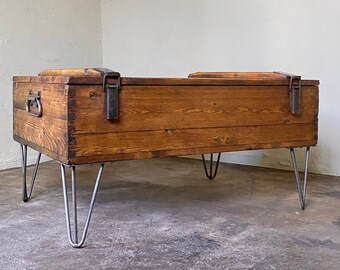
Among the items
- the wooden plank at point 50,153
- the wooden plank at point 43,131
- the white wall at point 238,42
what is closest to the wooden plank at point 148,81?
the wooden plank at point 43,131

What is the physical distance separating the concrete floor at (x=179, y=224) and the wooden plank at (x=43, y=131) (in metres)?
0.39

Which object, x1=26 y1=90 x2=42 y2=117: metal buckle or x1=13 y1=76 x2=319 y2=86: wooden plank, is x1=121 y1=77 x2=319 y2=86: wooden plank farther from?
x1=26 y1=90 x2=42 y2=117: metal buckle

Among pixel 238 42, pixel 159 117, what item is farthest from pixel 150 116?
pixel 238 42

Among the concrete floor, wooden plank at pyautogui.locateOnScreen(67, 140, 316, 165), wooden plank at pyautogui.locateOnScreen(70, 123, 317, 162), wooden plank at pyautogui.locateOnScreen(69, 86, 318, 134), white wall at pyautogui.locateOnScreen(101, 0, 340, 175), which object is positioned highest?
white wall at pyautogui.locateOnScreen(101, 0, 340, 175)

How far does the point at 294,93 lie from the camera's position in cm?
209

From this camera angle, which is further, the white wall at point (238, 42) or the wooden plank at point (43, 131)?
the white wall at point (238, 42)

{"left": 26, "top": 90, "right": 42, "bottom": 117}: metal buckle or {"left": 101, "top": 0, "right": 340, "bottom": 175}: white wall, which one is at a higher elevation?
{"left": 101, "top": 0, "right": 340, "bottom": 175}: white wall

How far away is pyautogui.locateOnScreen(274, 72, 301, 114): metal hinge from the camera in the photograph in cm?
209

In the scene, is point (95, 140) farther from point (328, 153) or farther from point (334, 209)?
point (328, 153)

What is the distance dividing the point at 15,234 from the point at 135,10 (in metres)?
2.79

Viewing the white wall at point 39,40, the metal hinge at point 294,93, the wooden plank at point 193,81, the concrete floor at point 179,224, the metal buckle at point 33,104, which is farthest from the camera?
the white wall at point 39,40

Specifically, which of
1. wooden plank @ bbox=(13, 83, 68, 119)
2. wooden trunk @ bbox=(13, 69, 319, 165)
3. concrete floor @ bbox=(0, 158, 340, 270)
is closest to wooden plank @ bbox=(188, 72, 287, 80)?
wooden trunk @ bbox=(13, 69, 319, 165)

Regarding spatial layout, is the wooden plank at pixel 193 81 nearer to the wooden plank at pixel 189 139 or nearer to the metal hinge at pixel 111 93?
the metal hinge at pixel 111 93

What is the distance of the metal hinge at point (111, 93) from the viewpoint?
1597 mm
